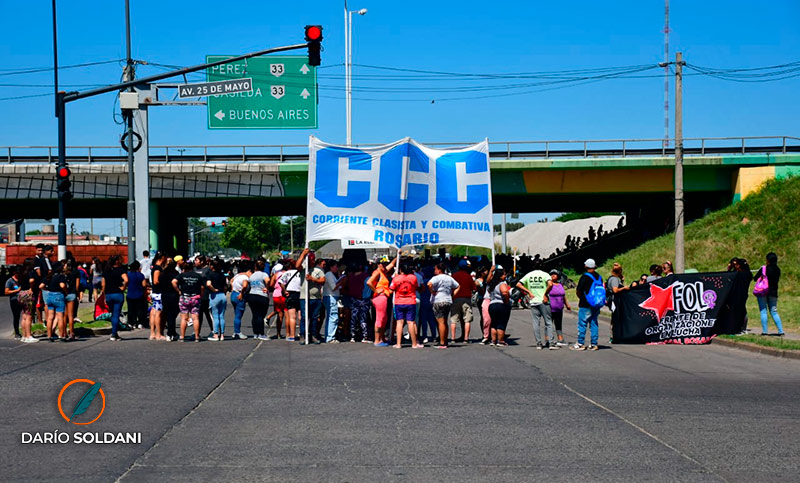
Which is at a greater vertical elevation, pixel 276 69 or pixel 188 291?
pixel 276 69

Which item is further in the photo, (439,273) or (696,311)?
(696,311)

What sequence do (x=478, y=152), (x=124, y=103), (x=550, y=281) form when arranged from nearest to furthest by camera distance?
(x=550, y=281)
(x=478, y=152)
(x=124, y=103)

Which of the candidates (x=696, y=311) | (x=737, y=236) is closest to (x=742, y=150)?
(x=737, y=236)

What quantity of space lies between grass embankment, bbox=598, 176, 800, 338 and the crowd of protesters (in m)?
20.0

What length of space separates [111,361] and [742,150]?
3702cm

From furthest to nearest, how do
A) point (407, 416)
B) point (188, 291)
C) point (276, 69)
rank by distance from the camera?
1. point (276, 69)
2. point (188, 291)
3. point (407, 416)

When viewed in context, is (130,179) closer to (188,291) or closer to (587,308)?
(188,291)

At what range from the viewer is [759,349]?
15703 millimetres

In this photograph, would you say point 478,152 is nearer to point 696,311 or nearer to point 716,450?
point 696,311

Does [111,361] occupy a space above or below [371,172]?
below

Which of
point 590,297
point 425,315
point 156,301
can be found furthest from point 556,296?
point 156,301

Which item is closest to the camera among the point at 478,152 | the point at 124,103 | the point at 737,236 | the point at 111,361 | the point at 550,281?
the point at 111,361

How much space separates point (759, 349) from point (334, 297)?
8317mm

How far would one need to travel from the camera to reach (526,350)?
15930mm
